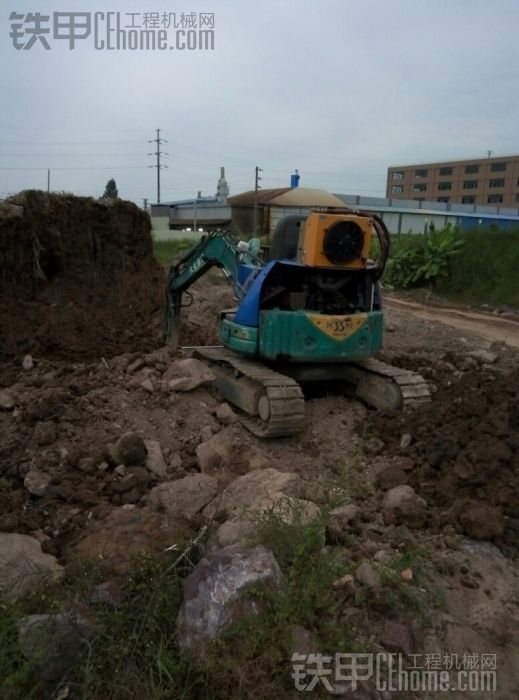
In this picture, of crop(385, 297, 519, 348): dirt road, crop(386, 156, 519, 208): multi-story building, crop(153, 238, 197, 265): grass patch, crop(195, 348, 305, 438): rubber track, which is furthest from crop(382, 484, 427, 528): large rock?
crop(386, 156, 519, 208): multi-story building

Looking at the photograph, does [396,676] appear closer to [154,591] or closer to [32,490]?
[154,591]

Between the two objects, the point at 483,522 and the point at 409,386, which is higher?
the point at 409,386

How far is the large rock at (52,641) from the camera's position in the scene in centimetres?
268

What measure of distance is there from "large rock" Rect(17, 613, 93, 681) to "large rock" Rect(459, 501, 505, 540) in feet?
7.82

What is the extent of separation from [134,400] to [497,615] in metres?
3.74

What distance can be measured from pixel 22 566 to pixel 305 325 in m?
3.48

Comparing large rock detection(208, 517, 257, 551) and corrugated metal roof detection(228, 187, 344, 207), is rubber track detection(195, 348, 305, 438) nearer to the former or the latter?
large rock detection(208, 517, 257, 551)

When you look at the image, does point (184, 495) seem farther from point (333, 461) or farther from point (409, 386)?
point (409, 386)

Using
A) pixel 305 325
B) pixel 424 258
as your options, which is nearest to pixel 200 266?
pixel 305 325

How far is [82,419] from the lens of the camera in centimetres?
551

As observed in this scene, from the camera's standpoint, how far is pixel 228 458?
5086 mm

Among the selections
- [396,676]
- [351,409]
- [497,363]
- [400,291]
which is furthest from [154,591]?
[400,291]

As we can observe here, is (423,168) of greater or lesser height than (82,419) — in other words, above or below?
above

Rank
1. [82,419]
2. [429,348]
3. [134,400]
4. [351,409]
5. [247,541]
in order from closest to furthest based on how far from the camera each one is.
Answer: [247,541] < [82,419] < [134,400] < [351,409] < [429,348]
